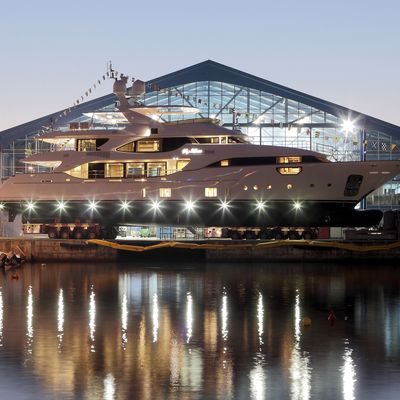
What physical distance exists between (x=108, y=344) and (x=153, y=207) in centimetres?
3604

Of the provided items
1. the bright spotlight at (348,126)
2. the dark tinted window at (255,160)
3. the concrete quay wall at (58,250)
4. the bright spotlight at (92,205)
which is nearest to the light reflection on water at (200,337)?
the concrete quay wall at (58,250)

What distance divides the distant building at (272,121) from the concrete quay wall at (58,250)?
30235 millimetres

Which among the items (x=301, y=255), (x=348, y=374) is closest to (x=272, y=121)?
(x=301, y=255)

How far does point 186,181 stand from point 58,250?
399 inches

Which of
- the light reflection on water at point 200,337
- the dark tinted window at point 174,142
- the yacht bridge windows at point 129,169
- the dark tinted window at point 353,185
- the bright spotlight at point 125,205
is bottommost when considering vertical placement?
the light reflection on water at point 200,337

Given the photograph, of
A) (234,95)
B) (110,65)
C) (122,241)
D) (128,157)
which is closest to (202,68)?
(234,95)

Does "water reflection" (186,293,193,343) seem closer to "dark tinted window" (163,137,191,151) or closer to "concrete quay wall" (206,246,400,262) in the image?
"concrete quay wall" (206,246,400,262)

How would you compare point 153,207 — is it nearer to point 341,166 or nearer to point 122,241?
point 122,241

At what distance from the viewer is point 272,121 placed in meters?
87.3

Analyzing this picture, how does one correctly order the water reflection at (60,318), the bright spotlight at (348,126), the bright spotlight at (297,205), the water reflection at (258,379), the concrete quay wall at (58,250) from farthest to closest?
the bright spotlight at (348,126) < the bright spotlight at (297,205) < the concrete quay wall at (58,250) < the water reflection at (60,318) < the water reflection at (258,379)

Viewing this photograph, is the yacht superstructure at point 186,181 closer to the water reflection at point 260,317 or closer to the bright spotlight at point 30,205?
the bright spotlight at point 30,205

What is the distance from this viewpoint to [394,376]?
73.6ft

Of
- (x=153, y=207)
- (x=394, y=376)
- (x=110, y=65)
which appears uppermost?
(x=110, y=65)

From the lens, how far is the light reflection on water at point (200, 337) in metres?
21.5
